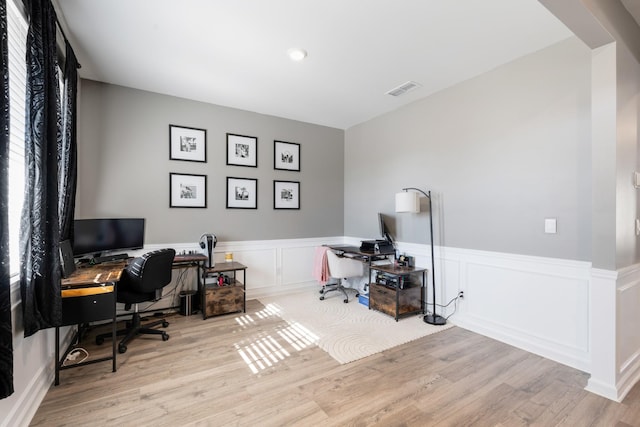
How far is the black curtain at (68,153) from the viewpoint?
2576 mm

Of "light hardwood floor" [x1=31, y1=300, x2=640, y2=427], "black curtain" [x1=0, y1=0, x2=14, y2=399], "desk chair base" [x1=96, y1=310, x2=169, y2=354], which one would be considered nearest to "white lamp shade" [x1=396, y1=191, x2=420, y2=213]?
"light hardwood floor" [x1=31, y1=300, x2=640, y2=427]

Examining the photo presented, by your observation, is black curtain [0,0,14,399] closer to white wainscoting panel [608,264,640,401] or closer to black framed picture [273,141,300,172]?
black framed picture [273,141,300,172]

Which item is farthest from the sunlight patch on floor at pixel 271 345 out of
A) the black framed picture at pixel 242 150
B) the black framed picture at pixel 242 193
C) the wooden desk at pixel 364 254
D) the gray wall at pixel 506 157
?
the black framed picture at pixel 242 150

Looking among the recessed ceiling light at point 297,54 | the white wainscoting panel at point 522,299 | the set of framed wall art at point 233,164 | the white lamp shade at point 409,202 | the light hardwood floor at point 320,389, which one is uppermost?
the recessed ceiling light at point 297,54

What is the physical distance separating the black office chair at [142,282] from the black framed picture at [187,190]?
1.04 metres

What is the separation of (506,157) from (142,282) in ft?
12.2

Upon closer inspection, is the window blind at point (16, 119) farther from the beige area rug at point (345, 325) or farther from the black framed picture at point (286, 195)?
the black framed picture at point (286, 195)

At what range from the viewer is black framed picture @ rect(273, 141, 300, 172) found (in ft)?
15.0

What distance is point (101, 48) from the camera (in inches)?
108

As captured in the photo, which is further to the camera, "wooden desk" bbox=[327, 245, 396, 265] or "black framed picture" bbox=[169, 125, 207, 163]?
"wooden desk" bbox=[327, 245, 396, 265]

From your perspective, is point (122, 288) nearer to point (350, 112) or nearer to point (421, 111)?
point (350, 112)

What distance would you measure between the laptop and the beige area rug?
210 centimetres

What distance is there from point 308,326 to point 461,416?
5.80 feet

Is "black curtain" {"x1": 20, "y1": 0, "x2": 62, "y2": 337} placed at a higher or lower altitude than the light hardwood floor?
higher
